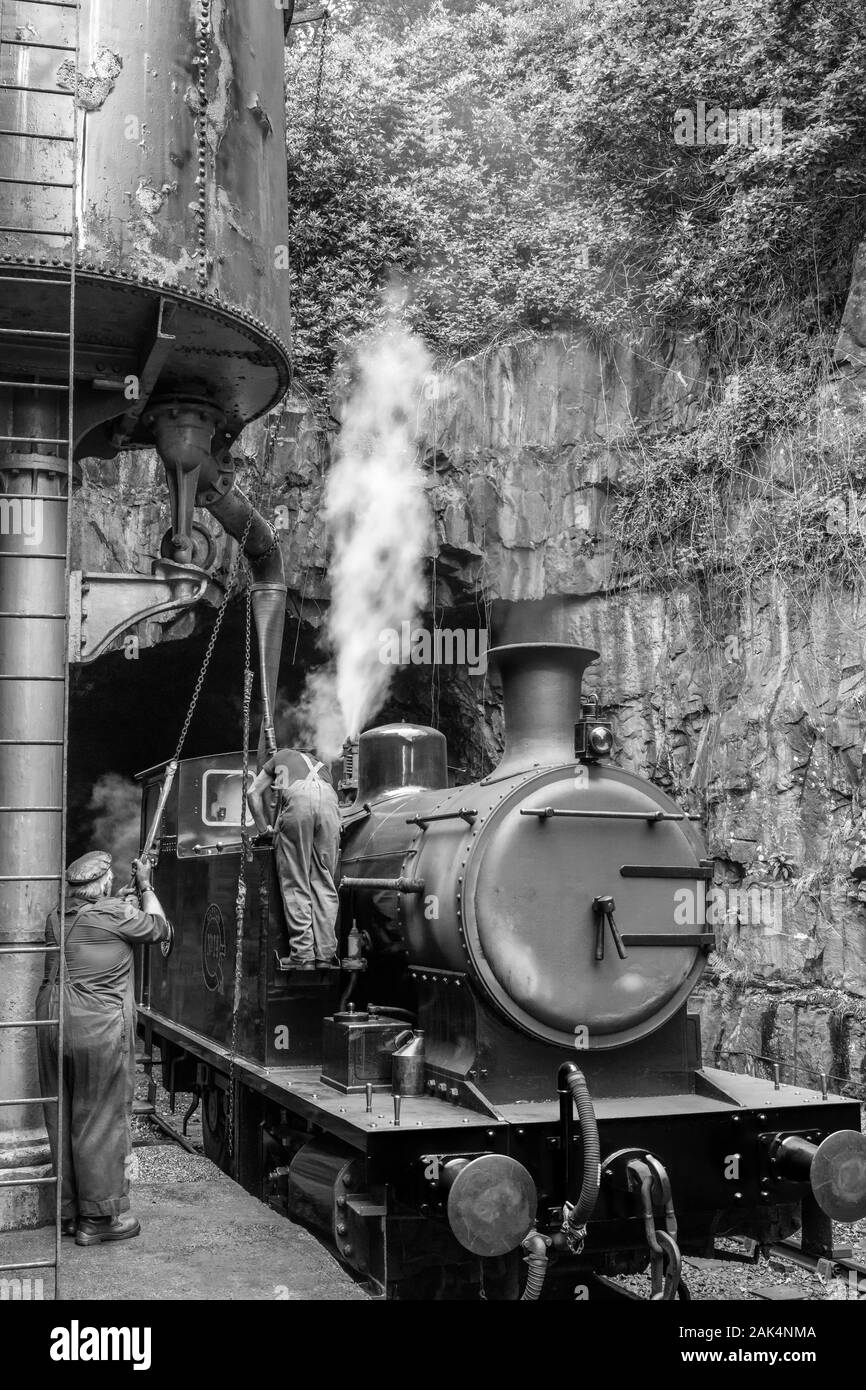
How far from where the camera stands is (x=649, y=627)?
13.0m

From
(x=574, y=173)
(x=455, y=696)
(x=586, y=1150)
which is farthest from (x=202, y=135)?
(x=574, y=173)

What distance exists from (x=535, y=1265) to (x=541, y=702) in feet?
7.96

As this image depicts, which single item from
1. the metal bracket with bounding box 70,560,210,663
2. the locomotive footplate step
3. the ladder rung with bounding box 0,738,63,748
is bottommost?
the locomotive footplate step

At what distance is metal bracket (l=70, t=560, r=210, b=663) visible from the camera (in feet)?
19.5

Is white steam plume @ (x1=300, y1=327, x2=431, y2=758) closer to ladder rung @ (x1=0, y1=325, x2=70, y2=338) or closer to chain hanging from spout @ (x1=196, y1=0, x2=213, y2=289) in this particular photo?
chain hanging from spout @ (x1=196, y1=0, x2=213, y2=289)

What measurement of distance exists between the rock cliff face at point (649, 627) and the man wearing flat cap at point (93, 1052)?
652 centimetres

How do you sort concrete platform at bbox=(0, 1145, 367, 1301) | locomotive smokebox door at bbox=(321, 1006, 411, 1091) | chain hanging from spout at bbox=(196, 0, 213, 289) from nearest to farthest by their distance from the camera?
1. concrete platform at bbox=(0, 1145, 367, 1301)
2. locomotive smokebox door at bbox=(321, 1006, 411, 1091)
3. chain hanging from spout at bbox=(196, 0, 213, 289)

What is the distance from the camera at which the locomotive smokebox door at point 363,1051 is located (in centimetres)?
542

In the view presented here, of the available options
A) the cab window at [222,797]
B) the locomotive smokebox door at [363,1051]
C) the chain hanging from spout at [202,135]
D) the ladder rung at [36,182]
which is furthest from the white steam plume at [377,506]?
the ladder rung at [36,182]

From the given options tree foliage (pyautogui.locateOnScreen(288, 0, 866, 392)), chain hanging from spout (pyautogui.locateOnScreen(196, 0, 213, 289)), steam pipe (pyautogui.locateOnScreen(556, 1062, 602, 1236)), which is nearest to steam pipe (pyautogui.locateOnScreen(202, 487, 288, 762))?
chain hanging from spout (pyautogui.locateOnScreen(196, 0, 213, 289))

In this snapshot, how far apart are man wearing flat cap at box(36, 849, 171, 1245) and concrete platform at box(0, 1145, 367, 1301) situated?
0.18 metres

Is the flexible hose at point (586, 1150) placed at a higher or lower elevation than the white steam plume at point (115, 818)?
lower

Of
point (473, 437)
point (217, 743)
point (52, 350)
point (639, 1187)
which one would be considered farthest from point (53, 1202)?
point (217, 743)

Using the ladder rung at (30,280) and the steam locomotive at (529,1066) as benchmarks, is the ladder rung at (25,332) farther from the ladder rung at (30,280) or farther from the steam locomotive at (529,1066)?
the steam locomotive at (529,1066)
